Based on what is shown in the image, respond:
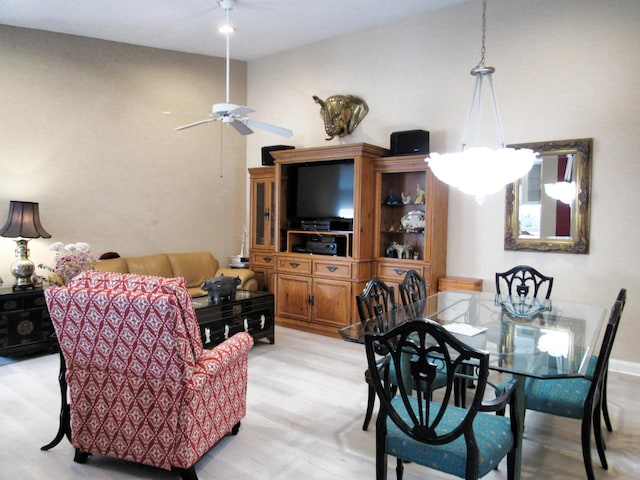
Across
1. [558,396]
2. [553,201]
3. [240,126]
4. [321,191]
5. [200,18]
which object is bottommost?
[558,396]

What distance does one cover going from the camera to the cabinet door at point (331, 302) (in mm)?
5051

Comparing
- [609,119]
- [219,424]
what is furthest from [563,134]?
[219,424]

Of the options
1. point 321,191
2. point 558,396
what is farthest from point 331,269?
point 558,396

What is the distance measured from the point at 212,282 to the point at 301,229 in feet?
5.35

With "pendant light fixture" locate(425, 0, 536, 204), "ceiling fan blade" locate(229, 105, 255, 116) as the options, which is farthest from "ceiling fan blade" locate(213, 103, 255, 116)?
"pendant light fixture" locate(425, 0, 536, 204)

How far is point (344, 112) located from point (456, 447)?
14.3 ft

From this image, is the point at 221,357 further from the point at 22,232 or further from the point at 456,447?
the point at 22,232

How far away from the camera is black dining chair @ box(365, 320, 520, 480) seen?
176 cm

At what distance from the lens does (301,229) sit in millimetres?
5680

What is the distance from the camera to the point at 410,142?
4.88 metres

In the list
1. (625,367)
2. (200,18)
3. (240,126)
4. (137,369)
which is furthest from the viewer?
(200,18)

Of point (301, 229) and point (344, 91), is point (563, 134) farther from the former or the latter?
point (301, 229)

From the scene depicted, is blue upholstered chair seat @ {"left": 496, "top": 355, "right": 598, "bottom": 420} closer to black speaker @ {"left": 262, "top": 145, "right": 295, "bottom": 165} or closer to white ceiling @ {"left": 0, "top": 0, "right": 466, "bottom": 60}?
white ceiling @ {"left": 0, "top": 0, "right": 466, "bottom": 60}

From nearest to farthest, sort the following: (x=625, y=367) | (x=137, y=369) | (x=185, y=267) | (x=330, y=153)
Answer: (x=137, y=369) < (x=625, y=367) < (x=330, y=153) < (x=185, y=267)
